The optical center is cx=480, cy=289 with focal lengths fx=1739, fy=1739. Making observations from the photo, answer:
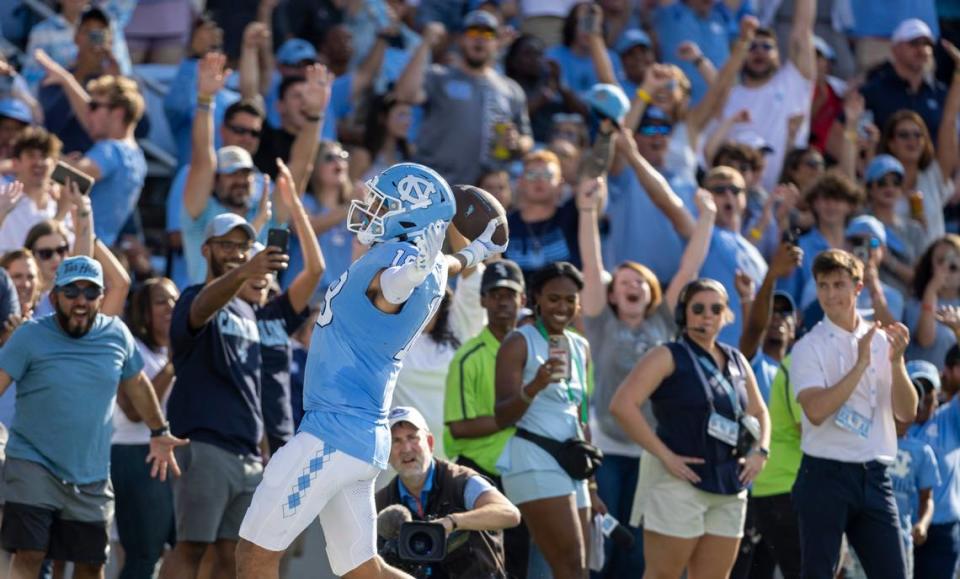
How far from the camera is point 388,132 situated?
13.2 m

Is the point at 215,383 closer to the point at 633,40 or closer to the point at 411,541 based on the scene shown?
the point at 411,541

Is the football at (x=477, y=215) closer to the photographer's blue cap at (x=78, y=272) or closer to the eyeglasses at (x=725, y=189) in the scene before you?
the photographer's blue cap at (x=78, y=272)

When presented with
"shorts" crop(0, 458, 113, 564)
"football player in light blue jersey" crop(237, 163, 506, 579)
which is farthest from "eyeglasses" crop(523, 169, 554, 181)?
"football player in light blue jersey" crop(237, 163, 506, 579)

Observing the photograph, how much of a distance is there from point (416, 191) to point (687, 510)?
97.3 inches

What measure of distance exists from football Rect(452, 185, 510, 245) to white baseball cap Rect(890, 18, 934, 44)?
7990 mm

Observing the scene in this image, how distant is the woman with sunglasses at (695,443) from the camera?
28.1 feet

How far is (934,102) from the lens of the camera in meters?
14.8

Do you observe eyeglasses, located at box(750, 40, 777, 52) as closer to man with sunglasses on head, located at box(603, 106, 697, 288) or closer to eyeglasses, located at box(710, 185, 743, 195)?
man with sunglasses on head, located at box(603, 106, 697, 288)

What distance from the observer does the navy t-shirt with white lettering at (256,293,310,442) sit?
29.5 feet

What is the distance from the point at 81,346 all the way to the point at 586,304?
9.83 feet

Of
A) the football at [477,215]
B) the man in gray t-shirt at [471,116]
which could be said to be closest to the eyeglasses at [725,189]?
the man in gray t-shirt at [471,116]

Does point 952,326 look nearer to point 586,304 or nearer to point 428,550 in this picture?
point 586,304

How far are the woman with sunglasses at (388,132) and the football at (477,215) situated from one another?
223 inches

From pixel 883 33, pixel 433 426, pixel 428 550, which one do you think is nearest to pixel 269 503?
pixel 428 550
